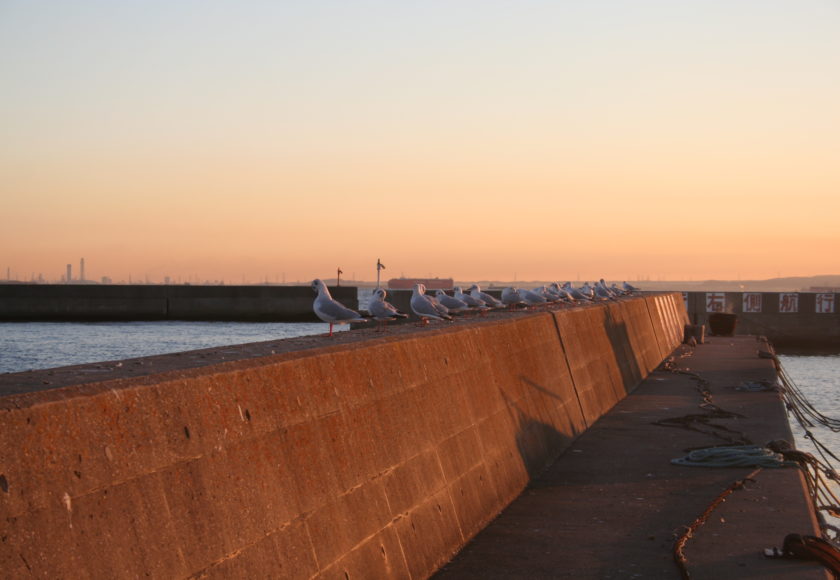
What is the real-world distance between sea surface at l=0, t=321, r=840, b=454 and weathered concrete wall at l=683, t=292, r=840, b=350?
37.6 ft

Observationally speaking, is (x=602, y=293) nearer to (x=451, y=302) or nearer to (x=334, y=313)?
(x=451, y=302)

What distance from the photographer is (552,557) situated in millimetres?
8133

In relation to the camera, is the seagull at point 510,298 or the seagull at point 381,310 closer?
the seagull at point 381,310

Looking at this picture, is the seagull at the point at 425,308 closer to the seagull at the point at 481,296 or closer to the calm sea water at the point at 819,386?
the seagull at the point at 481,296

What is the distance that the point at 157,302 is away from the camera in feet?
290

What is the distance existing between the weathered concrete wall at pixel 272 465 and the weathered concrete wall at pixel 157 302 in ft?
244

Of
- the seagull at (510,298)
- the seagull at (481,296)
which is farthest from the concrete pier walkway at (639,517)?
the seagull at (510,298)

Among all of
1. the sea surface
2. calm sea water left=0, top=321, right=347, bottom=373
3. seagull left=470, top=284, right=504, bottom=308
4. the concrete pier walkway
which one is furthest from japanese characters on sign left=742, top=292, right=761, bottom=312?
the concrete pier walkway

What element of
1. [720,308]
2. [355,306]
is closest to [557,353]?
[355,306]

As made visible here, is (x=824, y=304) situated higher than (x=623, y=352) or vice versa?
(x=623, y=352)

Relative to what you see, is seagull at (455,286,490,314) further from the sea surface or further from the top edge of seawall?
the top edge of seawall

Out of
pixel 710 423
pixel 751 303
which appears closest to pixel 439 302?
pixel 710 423

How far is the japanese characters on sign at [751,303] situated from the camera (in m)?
85.4

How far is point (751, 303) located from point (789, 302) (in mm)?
2910
